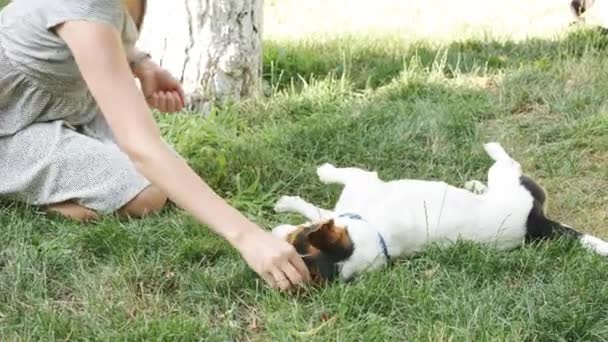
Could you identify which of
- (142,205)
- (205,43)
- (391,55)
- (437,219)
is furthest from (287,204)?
(391,55)

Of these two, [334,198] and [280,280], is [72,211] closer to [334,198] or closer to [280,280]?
[334,198]

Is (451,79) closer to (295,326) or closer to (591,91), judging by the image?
(591,91)

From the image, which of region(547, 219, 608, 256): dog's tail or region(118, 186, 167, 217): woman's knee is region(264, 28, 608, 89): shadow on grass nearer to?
region(118, 186, 167, 217): woman's knee

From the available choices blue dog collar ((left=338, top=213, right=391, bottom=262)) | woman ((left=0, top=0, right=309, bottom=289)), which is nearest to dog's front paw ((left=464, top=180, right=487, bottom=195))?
blue dog collar ((left=338, top=213, right=391, bottom=262))

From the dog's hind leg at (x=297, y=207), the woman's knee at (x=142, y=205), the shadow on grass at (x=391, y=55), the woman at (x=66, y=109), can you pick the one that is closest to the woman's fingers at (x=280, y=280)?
the woman at (x=66, y=109)

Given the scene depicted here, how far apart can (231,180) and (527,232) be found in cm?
113

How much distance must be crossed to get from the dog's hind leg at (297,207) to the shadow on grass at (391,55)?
1531mm

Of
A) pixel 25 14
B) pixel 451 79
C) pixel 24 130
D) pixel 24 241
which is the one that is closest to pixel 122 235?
pixel 24 241

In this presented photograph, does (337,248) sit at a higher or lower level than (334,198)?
higher

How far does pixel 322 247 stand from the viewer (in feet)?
8.59

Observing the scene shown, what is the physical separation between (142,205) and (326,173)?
0.71 meters

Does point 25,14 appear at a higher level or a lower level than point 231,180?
higher

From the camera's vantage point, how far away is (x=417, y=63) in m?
4.95

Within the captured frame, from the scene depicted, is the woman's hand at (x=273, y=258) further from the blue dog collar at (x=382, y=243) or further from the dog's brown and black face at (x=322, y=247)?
the blue dog collar at (x=382, y=243)
